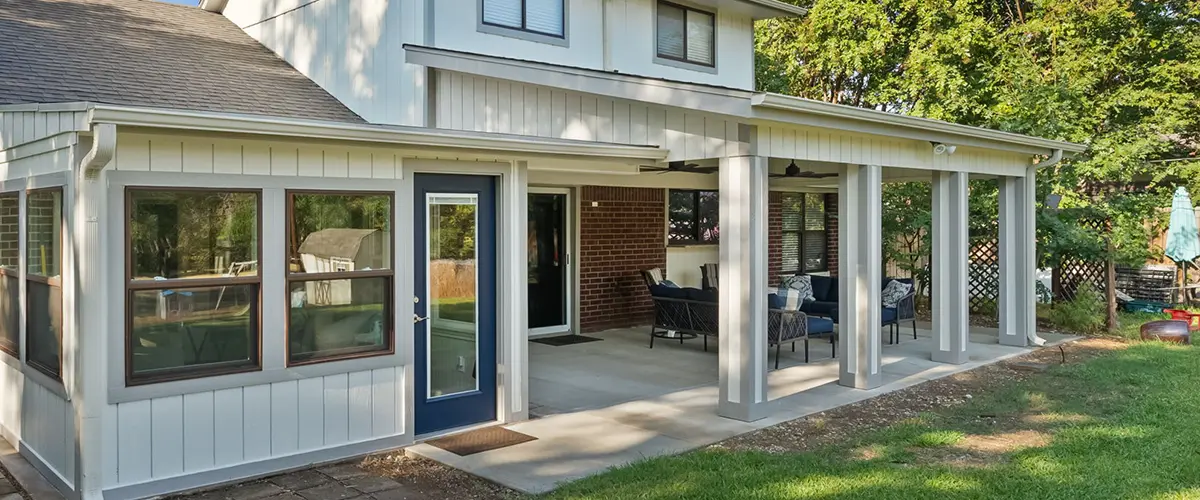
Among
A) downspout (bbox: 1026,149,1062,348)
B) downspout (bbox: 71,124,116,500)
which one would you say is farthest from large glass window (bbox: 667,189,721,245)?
downspout (bbox: 71,124,116,500)

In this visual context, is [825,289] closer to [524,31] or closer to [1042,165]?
[1042,165]

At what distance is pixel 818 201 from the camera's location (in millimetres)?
16953

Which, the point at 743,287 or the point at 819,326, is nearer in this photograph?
the point at 743,287

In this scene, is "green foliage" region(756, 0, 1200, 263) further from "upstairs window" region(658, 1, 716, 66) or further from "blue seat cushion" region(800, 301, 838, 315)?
"upstairs window" region(658, 1, 716, 66)

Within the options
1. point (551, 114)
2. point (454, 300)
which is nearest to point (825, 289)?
point (551, 114)

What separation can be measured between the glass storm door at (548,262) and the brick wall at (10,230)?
674cm

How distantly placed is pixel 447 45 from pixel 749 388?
4394 mm

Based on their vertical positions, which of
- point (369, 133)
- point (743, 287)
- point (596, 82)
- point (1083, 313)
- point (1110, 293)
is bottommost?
point (1083, 313)

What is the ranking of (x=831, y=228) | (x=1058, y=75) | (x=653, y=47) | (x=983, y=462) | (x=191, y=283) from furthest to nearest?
(x=831, y=228) < (x=1058, y=75) < (x=653, y=47) < (x=983, y=462) < (x=191, y=283)

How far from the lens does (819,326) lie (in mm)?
10062

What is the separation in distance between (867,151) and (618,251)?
5299mm

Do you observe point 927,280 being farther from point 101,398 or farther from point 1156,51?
point 101,398

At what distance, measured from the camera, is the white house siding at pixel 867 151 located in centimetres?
714

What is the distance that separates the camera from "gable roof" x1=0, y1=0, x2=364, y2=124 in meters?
7.48
